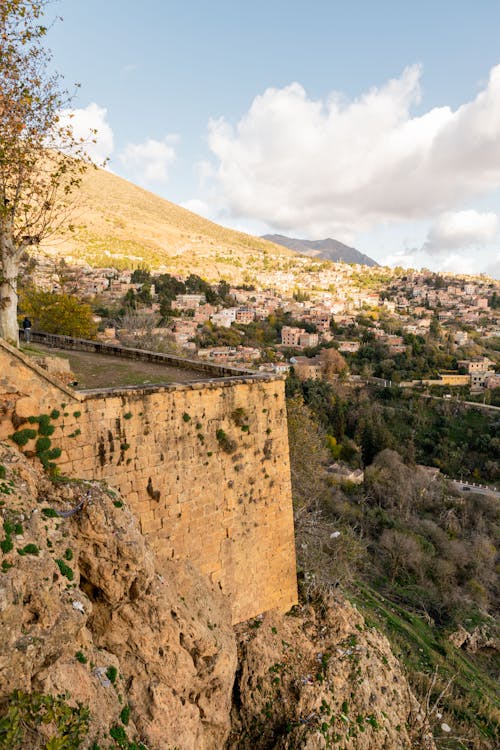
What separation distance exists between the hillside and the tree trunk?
2197 inches

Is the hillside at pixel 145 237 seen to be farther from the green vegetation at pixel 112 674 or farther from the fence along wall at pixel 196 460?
the green vegetation at pixel 112 674

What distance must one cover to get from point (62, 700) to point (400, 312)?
96651 millimetres

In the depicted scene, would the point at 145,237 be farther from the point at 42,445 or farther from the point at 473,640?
the point at 42,445

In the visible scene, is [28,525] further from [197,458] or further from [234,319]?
[234,319]

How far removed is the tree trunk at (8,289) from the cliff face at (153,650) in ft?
8.52

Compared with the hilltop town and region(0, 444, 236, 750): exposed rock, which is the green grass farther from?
the hilltop town

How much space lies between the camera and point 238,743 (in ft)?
20.6

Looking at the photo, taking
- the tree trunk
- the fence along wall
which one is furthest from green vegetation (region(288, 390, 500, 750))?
the tree trunk

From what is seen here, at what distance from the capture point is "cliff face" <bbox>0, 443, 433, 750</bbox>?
374 centimetres

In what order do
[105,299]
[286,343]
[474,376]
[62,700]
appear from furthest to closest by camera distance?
[286,343], [474,376], [105,299], [62,700]

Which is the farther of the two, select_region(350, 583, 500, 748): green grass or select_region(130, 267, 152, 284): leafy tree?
select_region(130, 267, 152, 284): leafy tree

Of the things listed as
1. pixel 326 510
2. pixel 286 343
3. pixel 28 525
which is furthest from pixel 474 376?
pixel 28 525

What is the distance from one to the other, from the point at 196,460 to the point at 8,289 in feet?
12.6

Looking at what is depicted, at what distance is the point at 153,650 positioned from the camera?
17.0 ft
